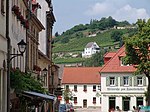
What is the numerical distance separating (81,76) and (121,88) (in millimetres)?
27818

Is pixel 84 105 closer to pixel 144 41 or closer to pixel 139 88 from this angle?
pixel 139 88

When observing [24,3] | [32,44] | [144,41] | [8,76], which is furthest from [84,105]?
[8,76]

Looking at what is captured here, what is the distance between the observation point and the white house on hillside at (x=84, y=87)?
98.8m

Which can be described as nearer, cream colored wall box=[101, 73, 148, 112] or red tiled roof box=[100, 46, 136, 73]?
cream colored wall box=[101, 73, 148, 112]

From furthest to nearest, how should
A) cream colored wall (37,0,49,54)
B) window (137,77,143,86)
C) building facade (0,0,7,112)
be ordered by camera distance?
window (137,77,143,86), cream colored wall (37,0,49,54), building facade (0,0,7,112)

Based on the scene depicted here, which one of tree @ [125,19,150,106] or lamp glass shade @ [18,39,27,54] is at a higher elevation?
tree @ [125,19,150,106]

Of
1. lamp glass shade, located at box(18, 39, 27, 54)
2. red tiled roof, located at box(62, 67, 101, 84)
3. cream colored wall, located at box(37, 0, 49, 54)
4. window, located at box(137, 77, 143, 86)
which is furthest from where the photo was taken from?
red tiled roof, located at box(62, 67, 101, 84)

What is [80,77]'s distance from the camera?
102125mm

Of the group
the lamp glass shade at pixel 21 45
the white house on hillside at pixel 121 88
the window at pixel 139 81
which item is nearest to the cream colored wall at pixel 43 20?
the white house on hillside at pixel 121 88

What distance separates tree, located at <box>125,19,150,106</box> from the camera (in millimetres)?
56281

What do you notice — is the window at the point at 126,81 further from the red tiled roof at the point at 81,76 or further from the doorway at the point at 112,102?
the red tiled roof at the point at 81,76

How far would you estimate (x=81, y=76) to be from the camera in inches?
4040

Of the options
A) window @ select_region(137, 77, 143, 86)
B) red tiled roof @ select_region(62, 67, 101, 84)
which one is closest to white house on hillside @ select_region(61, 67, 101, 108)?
red tiled roof @ select_region(62, 67, 101, 84)

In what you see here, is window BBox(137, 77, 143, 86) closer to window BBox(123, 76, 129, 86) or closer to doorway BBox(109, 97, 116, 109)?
window BBox(123, 76, 129, 86)
